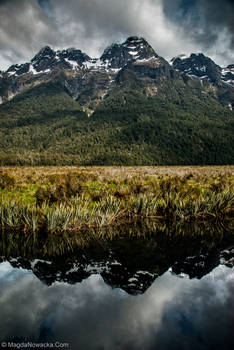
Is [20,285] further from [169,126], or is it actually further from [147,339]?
[169,126]

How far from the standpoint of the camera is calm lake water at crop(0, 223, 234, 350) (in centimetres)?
316

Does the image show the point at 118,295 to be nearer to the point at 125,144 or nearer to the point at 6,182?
the point at 6,182

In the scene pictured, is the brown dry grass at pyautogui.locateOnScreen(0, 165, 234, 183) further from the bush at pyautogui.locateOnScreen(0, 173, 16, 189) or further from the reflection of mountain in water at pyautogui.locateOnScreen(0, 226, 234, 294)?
the reflection of mountain in water at pyautogui.locateOnScreen(0, 226, 234, 294)

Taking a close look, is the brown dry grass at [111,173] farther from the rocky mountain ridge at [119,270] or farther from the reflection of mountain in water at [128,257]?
the rocky mountain ridge at [119,270]

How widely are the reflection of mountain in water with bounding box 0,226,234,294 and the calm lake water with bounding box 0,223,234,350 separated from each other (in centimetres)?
3

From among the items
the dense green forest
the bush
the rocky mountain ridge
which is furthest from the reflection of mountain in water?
the dense green forest

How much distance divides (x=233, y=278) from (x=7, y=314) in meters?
4.74

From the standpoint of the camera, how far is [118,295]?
14.0 feet

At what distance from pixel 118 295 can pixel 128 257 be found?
6.16 feet

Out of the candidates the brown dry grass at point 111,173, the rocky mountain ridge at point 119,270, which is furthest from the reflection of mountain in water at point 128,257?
the brown dry grass at point 111,173

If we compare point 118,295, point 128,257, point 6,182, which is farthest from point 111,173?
point 118,295

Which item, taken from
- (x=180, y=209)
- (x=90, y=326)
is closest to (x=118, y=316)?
(x=90, y=326)

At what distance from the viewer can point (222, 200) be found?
11.1 metres

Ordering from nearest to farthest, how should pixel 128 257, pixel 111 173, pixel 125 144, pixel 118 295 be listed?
pixel 118 295
pixel 128 257
pixel 111 173
pixel 125 144
